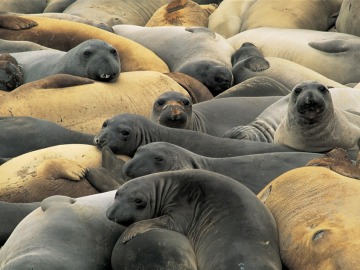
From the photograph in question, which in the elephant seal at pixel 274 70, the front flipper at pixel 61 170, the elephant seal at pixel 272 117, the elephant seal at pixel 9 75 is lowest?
the elephant seal at pixel 274 70

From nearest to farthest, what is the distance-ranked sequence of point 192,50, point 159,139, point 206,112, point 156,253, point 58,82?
point 156,253, point 159,139, point 58,82, point 206,112, point 192,50

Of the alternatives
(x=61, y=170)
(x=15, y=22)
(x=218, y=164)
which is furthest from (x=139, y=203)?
(x=15, y=22)

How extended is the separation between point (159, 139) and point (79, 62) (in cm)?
226

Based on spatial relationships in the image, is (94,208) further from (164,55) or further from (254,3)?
(254,3)

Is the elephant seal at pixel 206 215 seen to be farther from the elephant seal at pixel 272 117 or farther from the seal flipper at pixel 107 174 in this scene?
the elephant seal at pixel 272 117

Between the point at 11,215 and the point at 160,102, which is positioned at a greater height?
the point at 11,215

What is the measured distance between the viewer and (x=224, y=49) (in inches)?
477

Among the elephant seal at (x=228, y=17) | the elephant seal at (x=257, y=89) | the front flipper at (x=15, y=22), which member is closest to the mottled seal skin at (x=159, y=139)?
the elephant seal at (x=257, y=89)

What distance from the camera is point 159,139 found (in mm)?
7891

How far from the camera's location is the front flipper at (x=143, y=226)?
18.4ft

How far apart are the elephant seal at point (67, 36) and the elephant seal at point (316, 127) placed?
3206 millimetres

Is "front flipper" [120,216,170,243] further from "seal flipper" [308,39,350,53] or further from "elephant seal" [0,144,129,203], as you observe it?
"seal flipper" [308,39,350,53]

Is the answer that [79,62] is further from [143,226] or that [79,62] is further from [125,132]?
[143,226]

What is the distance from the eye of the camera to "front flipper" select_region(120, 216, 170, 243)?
18.4 feet
